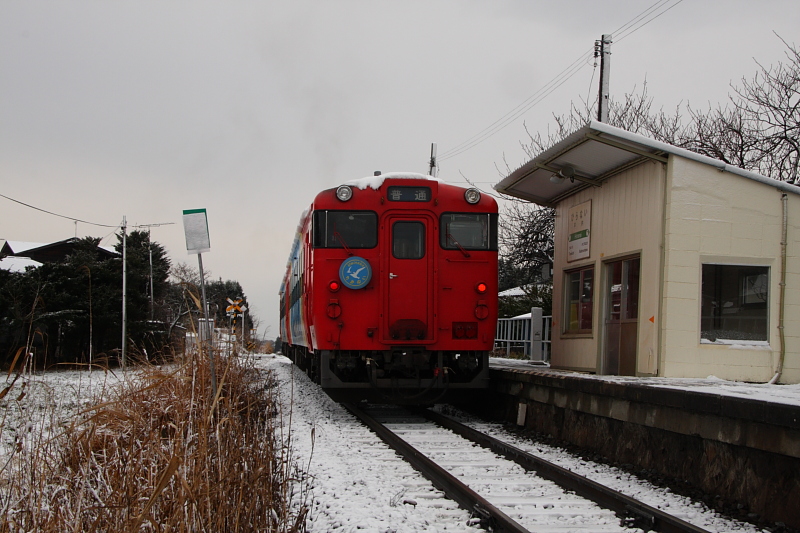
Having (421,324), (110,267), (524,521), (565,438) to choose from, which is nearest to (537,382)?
(565,438)

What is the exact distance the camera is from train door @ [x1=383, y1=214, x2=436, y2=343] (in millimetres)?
9500

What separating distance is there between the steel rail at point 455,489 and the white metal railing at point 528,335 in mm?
8780

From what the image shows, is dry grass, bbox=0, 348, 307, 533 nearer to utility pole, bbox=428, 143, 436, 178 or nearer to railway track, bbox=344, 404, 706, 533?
railway track, bbox=344, 404, 706, 533

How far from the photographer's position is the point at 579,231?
11664 mm

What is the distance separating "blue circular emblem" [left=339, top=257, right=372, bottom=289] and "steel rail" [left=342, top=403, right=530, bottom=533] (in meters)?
1.89

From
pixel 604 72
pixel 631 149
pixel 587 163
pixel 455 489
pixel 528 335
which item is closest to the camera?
pixel 455 489

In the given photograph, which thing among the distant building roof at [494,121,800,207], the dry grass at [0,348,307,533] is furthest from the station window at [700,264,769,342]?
the dry grass at [0,348,307,533]

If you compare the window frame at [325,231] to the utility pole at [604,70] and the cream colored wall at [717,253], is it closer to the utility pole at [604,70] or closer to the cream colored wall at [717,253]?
the cream colored wall at [717,253]

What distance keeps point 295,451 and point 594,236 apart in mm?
5795

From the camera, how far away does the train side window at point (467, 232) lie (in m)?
9.85

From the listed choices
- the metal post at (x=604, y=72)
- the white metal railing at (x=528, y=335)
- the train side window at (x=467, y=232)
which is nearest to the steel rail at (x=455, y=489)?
the train side window at (x=467, y=232)

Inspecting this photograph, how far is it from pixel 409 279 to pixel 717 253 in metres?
3.67

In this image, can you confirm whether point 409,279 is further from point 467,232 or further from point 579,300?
point 579,300

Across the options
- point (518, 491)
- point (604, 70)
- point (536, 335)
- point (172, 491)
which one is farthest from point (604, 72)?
point (172, 491)
